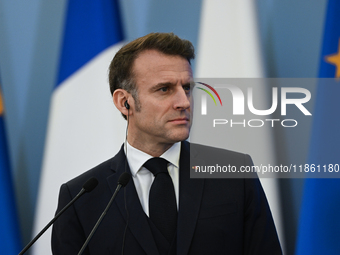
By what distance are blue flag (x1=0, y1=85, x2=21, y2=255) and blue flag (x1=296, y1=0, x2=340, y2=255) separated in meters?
1.68

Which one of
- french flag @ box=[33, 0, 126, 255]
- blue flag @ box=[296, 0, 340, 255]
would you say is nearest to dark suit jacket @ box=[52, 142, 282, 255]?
blue flag @ box=[296, 0, 340, 255]

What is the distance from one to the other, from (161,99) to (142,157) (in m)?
0.27

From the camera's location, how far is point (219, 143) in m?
2.08

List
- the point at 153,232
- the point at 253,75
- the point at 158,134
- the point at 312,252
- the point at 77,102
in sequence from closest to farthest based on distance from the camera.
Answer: the point at 153,232 → the point at 158,134 → the point at 312,252 → the point at 253,75 → the point at 77,102

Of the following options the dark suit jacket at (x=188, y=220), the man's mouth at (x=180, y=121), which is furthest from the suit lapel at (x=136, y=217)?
the man's mouth at (x=180, y=121)

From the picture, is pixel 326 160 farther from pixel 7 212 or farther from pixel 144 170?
pixel 7 212

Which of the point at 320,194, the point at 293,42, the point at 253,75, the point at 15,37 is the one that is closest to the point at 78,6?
the point at 15,37

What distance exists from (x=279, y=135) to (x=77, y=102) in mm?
1264

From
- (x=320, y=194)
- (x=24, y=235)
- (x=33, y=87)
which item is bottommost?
(x=24, y=235)

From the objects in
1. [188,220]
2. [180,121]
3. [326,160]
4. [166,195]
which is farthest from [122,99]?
[326,160]

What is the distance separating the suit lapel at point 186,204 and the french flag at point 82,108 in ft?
2.62

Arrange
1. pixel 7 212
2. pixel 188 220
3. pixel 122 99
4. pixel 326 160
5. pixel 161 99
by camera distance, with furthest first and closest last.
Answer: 1. pixel 7 212
2. pixel 326 160
3. pixel 122 99
4. pixel 161 99
5. pixel 188 220

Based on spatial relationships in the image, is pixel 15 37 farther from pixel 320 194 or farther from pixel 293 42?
pixel 320 194

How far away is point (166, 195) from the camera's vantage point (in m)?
1.50
